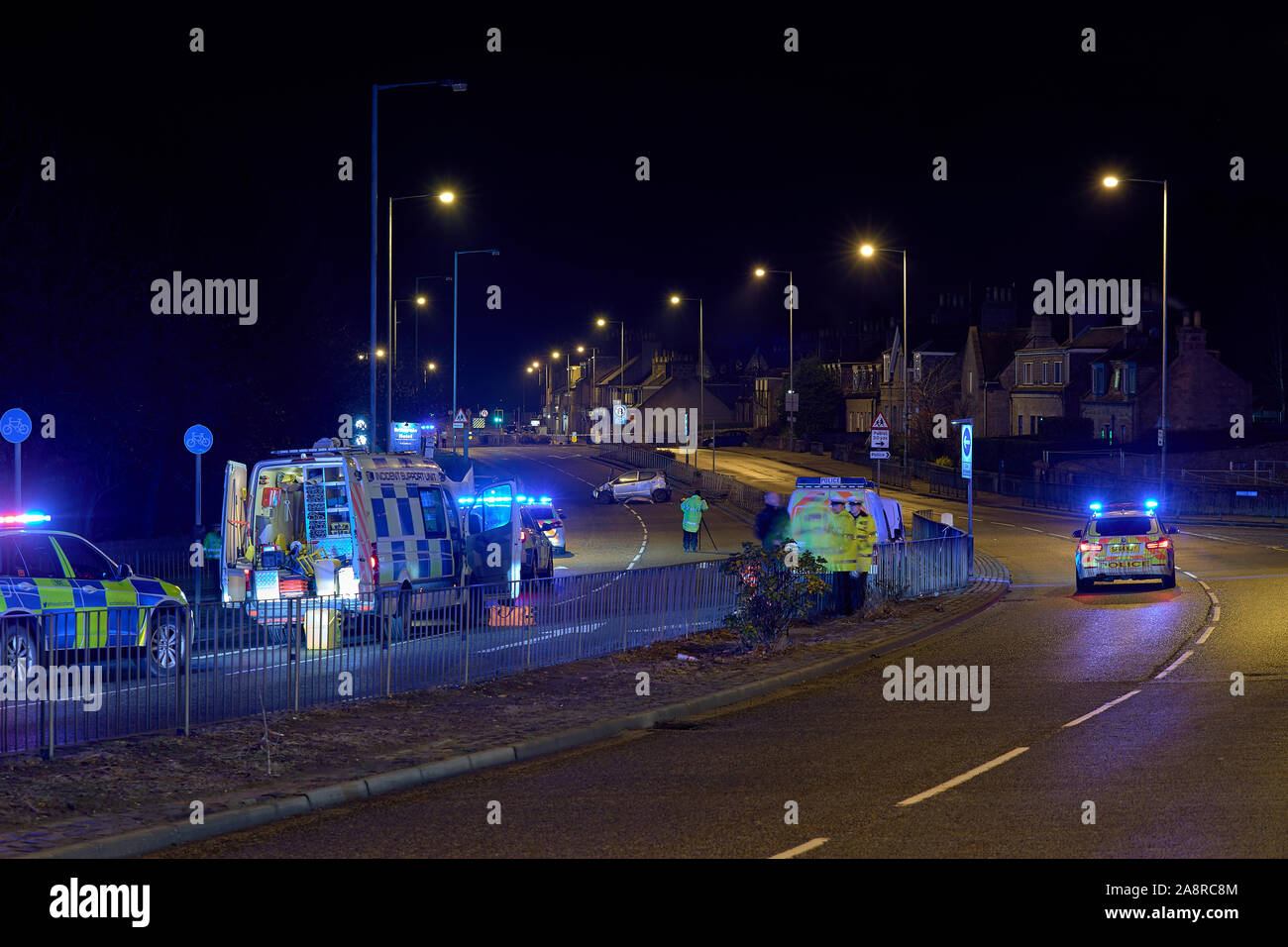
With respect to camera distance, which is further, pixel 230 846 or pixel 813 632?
pixel 813 632

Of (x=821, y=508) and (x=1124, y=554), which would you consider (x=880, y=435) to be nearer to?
(x=1124, y=554)

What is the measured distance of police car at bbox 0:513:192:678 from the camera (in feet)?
36.4

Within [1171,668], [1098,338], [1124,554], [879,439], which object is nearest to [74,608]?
[1171,668]

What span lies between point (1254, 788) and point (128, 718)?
8617 millimetres

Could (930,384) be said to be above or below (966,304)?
below

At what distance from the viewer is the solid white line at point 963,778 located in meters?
9.48

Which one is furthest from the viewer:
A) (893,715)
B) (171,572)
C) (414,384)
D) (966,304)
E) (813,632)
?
(966,304)

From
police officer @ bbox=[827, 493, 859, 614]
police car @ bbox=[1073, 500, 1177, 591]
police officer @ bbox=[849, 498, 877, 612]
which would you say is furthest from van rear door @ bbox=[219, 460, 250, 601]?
police car @ bbox=[1073, 500, 1177, 591]

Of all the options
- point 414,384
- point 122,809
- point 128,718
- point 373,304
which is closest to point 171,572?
point 373,304

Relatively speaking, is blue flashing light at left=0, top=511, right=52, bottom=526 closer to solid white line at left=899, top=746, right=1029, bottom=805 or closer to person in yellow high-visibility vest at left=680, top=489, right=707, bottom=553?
solid white line at left=899, top=746, right=1029, bottom=805

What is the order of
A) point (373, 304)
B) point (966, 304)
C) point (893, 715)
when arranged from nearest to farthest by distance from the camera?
1. point (893, 715)
2. point (373, 304)
3. point (966, 304)

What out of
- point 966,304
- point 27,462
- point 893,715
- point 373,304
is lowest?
point 893,715
